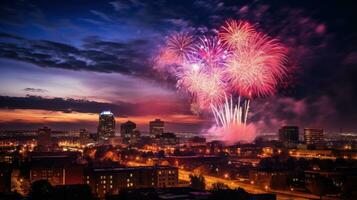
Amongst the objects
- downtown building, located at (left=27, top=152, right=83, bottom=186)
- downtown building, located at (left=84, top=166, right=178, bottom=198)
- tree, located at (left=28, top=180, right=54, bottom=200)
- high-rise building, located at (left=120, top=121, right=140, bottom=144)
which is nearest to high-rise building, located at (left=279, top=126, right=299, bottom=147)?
high-rise building, located at (left=120, top=121, right=140, bottom=144)

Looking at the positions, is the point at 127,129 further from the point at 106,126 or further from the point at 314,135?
the point at 314,135

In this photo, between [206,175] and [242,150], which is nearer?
[206,175]

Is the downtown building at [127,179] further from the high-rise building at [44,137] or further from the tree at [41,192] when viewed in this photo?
the high-rise building at [44,137]

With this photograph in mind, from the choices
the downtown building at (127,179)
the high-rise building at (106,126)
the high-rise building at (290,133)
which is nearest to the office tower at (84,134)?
the high-rise building at (106,126)

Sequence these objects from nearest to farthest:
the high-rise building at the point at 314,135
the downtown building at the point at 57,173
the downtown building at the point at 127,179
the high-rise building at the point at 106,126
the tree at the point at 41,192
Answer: the tree at the point at 41,192, the downtown building at the point at 127,179, the downtown building at the point at 57,173, the high-rise building at the point at 314,135, the high-rise building at the point at 106,126

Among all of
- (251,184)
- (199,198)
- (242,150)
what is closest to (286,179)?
(251,184)

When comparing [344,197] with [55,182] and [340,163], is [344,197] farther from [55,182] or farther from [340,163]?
[55,182]

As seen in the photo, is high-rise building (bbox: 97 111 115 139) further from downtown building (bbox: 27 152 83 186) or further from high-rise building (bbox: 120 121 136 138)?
downtown building (bbox: 27 152 83 186)
